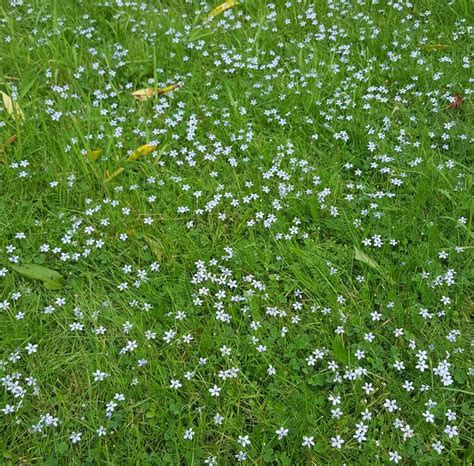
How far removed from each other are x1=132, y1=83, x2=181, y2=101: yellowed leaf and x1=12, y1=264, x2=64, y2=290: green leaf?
188 cm

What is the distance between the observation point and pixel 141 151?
450cm

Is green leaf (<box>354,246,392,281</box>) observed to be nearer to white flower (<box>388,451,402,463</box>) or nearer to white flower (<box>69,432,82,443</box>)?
white flower (<box>388,451,402,463</box>)

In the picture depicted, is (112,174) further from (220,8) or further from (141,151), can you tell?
(220,8)

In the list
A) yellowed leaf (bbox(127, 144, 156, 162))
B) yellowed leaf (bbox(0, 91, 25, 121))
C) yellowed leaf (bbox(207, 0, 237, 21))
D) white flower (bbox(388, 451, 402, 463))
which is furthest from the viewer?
yellowed leaf (bbox(207, 0, 237, 21))

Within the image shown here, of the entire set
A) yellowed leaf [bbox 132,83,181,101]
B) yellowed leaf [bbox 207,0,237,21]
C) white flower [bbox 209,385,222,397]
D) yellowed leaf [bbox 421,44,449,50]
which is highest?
yellowed leaf [bbox 207,0,237,21]

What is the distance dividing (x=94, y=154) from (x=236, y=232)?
1.34m

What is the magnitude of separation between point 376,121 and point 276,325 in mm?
2040

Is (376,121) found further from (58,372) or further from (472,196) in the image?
(58,372)

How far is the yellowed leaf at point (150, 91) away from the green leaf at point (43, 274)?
1878 millimetres

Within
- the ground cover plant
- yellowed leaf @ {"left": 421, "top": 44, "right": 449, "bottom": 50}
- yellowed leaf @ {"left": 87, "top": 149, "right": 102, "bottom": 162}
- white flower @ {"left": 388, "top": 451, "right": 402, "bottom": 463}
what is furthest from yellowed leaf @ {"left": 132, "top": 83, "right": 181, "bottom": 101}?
white flower @ {"left": 388, "top": 451, "right": 402, "bottom": 463}

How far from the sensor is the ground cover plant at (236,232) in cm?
307

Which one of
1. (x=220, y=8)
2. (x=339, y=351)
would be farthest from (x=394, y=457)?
(x=220, y=8)

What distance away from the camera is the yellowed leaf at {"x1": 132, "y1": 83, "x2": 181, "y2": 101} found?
16.4 ft

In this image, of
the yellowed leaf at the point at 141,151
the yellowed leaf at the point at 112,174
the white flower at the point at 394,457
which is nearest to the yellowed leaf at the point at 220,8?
the yellowed leaf at the point at 141,151
